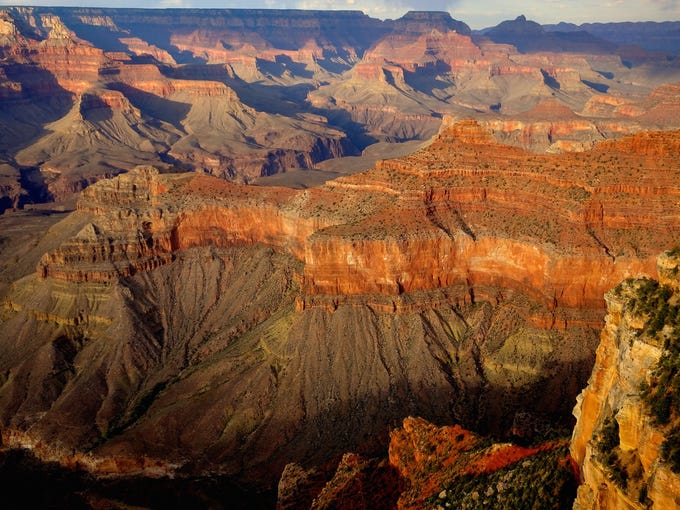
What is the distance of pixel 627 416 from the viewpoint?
21969 millimetres

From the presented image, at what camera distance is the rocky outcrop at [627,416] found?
2047 centimetres

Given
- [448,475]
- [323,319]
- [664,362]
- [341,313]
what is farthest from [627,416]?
[323,319]

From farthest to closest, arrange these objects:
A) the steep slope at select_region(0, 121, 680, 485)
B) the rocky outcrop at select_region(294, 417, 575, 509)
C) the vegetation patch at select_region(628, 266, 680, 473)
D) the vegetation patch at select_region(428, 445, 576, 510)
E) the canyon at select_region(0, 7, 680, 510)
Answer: the steep slope at select_region(0, 121, 680, 485)
the canyon at select_region(0, 7, 680, 510)
the rocky outcrop at select_region(294, 417, 575, 509)
the vegetation patch at select_region(428, 445, 576, 510)
the vegetation patch at select_region(628, 266, 680, 473)

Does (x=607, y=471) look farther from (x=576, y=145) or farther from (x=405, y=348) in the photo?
(x=576, y=145)

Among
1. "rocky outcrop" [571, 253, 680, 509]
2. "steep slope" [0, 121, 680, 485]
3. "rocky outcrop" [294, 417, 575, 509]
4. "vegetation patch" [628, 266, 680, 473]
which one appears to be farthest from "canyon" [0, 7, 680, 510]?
"vegetation patch" [628, 266, 680, 473]

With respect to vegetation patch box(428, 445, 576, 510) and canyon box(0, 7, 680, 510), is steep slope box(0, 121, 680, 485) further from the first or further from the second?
vegetation patch box(428, 445, 576, 510)

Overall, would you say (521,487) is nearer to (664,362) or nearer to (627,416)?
(627,416)

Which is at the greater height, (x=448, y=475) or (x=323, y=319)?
(x=448, y=475)

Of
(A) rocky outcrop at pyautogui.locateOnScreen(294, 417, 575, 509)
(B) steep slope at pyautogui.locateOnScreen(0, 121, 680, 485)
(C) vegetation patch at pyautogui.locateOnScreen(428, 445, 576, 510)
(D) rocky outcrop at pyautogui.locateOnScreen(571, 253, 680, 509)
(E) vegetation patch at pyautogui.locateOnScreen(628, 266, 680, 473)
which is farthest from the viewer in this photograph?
(B) steep slope at pyautogui.locateOnScreen(0, 121, 680, 485)

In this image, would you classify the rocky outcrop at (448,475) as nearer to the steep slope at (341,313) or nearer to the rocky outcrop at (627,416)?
the rocky outcrop at (627,416)

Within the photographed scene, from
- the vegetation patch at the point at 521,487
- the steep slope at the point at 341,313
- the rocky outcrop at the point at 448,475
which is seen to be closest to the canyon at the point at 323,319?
the steep slope at the point at 341,313

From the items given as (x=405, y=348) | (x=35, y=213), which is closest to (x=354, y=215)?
(x=405, y=348)

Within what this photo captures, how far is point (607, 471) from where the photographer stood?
2172 cm

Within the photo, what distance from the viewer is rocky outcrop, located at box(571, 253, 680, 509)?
20469 mm
